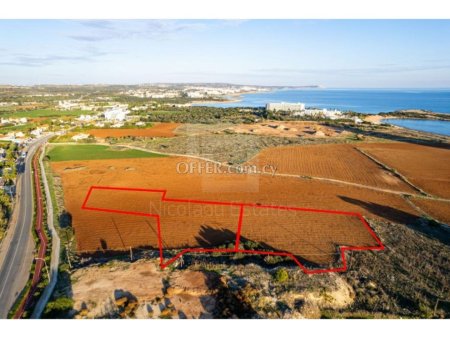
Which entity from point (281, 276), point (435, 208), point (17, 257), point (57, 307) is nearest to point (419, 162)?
point (435, 208)

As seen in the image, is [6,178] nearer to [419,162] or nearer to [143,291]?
[143,291]

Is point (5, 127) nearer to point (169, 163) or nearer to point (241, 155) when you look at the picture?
point (169, 163)

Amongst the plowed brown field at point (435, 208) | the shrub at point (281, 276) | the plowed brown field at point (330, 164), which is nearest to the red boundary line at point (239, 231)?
the shrub at point (281, 276)

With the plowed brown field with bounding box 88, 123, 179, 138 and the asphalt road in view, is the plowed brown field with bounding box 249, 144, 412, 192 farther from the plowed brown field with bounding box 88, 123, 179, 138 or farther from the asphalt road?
the plowed brown field with bounding box 88, 123, 179, 138

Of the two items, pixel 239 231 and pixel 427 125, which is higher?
pixel 427 125

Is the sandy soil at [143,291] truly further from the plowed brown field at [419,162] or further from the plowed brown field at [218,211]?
the plowed brown field at [419,162]

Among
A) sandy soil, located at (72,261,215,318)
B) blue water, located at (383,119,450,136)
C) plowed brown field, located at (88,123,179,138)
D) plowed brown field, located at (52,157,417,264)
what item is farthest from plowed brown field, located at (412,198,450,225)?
blue water, located at (383,119,450,136)

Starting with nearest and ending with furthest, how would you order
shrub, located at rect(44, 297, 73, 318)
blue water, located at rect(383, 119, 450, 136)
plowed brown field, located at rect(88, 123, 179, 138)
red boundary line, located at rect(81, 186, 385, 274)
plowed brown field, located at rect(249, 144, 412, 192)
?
shrub, located at rect(44, 297, 73, 318) < red boundary line, located at rect(81, 186, 385, 274) < plowed brown field, located at rect(249, 144, 412, 192) < plowed brown field, located at rect(88, 123, 179, 138) < blue water, located at rect(383, 119, 450, 136)
